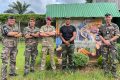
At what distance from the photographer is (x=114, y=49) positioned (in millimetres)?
11164

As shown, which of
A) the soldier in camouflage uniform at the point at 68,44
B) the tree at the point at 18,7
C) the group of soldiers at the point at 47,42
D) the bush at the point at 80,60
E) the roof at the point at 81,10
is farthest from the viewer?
the tree at the point at 18,7

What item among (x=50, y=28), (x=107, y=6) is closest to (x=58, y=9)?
(x=107, y=6)

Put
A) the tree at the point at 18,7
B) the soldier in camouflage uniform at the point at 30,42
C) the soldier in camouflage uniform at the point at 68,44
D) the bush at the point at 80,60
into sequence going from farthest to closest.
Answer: the tree at the point at 18,7, the bush at the point at 80,60, the soldier in camouflage uniform at the point at 68,44, the soldier in camouflage uniform at the point at 30,42

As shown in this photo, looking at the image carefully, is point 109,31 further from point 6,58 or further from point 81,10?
point 81,10

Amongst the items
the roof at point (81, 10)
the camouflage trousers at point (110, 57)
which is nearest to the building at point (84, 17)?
the roof at point (81, 10)

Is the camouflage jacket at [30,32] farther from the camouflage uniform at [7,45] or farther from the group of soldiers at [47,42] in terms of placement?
the camouflage uniform at [7,45]

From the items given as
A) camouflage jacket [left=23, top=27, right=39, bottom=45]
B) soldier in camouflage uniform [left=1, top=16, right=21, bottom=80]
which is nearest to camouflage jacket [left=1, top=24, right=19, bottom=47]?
soldier in camouflage uniform [left=1, top=16, right=21, bottom=80]

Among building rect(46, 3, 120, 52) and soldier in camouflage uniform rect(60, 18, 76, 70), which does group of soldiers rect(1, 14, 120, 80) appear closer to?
soldier in camouflage uniform rect(60, 18, 76, 70)

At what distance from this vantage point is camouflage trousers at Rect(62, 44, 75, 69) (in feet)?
39.8

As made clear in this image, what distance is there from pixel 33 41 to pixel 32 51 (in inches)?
12.9

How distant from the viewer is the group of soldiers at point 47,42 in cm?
1112

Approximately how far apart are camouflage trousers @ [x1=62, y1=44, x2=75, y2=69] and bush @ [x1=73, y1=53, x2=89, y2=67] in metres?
0.89

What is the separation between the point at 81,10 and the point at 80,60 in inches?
125

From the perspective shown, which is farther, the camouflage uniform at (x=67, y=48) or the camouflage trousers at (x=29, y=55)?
the camouflage uniform at (x=67, y=48)
